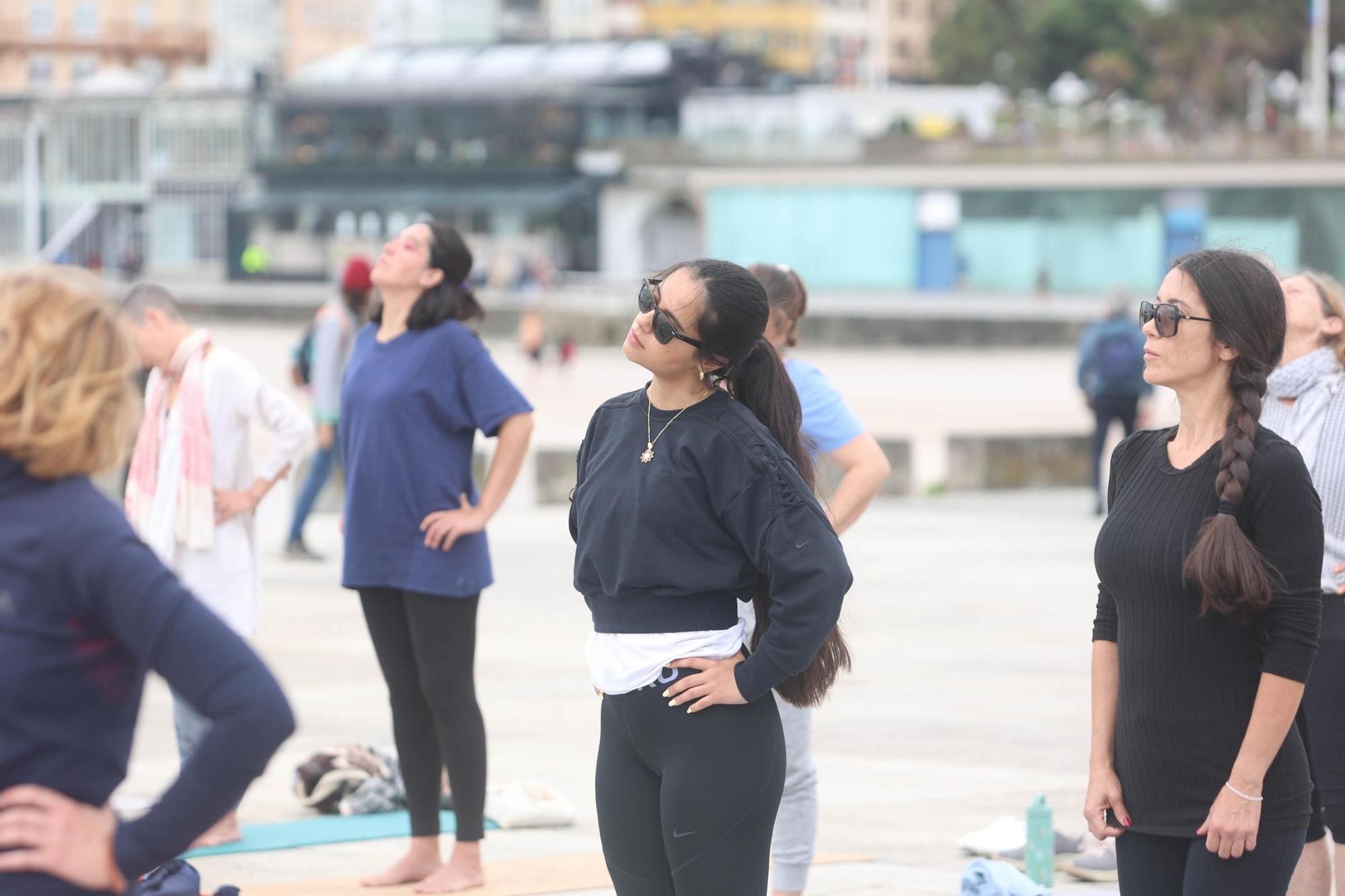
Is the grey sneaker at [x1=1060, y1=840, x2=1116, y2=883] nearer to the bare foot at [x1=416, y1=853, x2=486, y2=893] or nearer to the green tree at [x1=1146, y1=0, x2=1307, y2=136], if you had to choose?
the bare foot at [x1=416, y1=853, x2=486, y2=893]

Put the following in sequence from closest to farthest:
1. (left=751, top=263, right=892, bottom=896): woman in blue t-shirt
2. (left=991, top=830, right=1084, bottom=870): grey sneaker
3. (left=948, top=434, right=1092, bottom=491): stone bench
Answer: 1. (left=751, top=263, right=892, bottom=896): woman in blue t-shirt
2. (left=991, top=830, right=1084, bottom=870): grey sneaker
3. (left=948, top=434, right=1092, bottom=491): stone bench

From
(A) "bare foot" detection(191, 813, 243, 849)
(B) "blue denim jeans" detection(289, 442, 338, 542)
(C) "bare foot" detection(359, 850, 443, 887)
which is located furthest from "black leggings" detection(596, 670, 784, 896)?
(B) "blue denim jeans" detection(289, 442, 338, 542)

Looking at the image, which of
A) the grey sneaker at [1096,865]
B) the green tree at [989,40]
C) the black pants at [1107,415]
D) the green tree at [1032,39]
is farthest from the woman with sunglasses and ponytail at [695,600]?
the green tree at [989,40]

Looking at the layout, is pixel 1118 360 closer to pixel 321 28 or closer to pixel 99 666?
pixel 99 666

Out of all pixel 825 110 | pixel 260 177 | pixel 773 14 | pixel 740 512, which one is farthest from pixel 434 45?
pixel 740 512

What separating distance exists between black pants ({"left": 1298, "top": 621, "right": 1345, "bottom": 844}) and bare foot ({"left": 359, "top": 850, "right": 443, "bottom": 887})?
2.43 m

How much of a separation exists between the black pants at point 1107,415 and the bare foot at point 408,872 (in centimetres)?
1162

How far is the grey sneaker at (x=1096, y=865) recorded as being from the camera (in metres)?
5.93

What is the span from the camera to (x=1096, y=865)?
237 inches

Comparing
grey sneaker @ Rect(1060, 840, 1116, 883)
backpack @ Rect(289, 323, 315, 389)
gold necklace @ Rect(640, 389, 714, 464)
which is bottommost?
grey sneaker @ Rect(1060, 840, 1116, 883)

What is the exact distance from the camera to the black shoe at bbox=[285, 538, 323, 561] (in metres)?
13.8

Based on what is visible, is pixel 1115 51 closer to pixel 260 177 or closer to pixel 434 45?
pixel 434 45

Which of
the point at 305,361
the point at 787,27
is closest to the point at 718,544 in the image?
the point at 305,361

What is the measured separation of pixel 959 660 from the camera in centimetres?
1032
